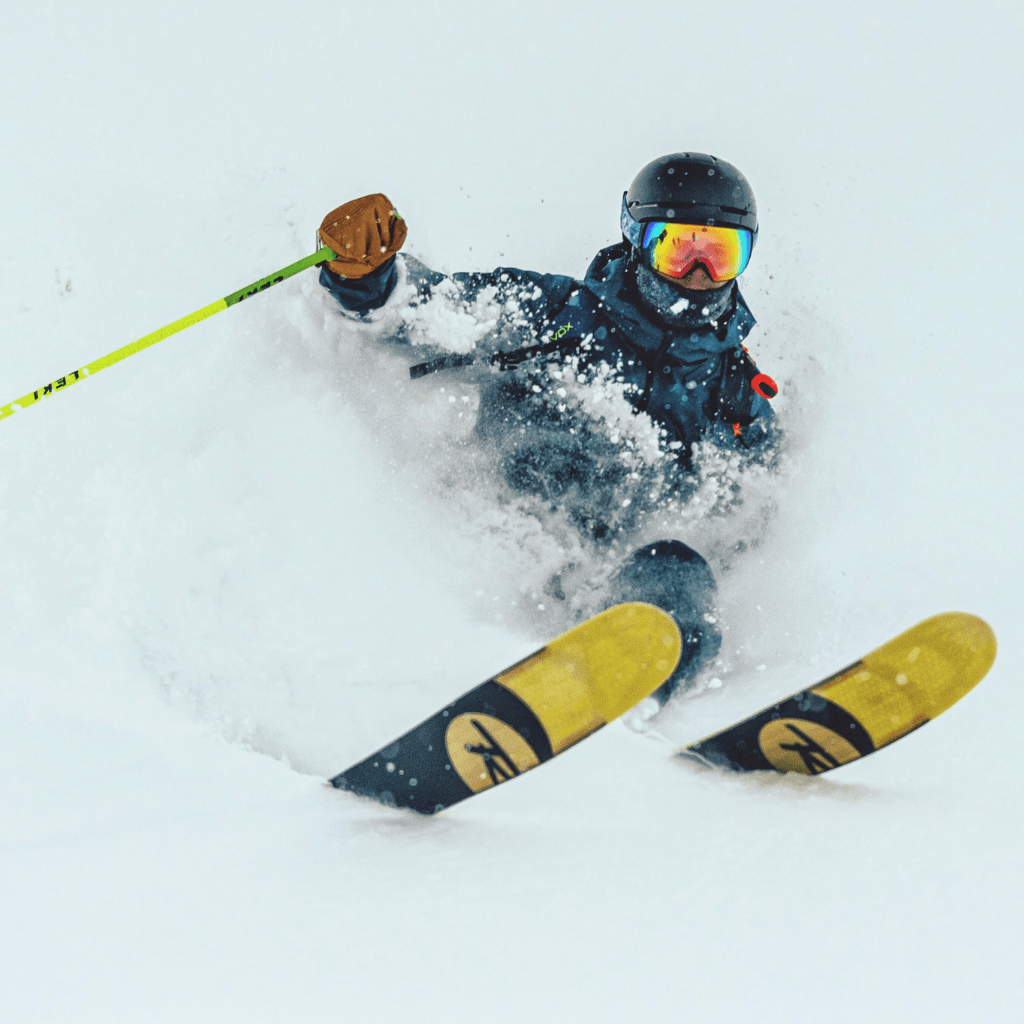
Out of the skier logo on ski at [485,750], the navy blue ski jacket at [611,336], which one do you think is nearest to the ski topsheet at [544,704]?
the skier logo on ski at [485,750]

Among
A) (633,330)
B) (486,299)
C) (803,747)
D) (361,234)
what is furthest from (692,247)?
(803,747)

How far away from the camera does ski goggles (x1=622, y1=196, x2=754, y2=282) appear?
190 cm

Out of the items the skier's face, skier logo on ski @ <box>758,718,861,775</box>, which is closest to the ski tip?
skier logo on ski @ <box>758,718,861,775</box>

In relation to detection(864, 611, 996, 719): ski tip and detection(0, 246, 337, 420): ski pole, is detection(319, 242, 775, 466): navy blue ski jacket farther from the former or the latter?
detection(864, 611, 996, 719): ski tip

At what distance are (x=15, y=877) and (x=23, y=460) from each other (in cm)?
160

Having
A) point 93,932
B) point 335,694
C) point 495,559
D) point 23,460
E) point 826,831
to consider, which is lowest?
point 826,831

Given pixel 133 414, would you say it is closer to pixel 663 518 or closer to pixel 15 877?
pixel 15 877

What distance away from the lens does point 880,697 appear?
74.0 inches

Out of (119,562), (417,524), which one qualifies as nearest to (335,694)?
(417,524)

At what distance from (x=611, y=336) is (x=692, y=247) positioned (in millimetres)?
355

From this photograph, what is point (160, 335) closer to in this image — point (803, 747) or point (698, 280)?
point (698, 280)

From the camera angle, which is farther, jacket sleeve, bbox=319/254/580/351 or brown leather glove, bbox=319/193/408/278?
jacket sleeve, bbox=319/254/580/351

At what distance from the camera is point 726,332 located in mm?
2129

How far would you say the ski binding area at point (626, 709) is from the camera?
5.78ft
